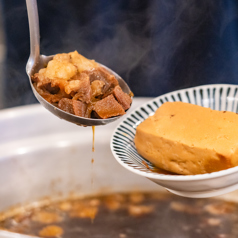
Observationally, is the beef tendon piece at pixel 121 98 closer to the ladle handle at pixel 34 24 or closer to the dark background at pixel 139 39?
the ladle handle at pixel 34 24

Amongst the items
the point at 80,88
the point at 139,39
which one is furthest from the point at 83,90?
the point at 139,39

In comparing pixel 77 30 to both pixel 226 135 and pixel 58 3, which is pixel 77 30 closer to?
pixel 58 3

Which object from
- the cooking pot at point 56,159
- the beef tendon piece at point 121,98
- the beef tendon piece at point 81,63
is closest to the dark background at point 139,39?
the cooking pot at point 56,159

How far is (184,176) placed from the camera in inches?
34.4

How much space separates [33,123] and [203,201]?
2.59 feet

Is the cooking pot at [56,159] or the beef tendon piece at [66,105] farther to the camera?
the cooking pot at [56,159]

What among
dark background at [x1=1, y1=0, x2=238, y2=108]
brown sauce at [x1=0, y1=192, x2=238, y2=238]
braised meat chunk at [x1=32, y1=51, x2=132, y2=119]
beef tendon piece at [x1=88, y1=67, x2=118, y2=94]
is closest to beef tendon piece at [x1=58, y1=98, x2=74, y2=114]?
braised meat chunk at [x1=32, y1=51, x2=132, y2=119]

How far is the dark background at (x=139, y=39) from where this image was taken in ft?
5.75

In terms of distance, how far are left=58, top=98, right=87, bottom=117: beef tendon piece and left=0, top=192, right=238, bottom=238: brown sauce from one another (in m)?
0.52

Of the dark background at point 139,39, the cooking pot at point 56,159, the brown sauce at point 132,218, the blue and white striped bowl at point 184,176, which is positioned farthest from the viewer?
the dark background at point 139,39

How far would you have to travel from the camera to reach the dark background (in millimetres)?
1752

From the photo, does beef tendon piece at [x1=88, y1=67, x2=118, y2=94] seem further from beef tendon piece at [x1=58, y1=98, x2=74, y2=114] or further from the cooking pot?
the cooking pot

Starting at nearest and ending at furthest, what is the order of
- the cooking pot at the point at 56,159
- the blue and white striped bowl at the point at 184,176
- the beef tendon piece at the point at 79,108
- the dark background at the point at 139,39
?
1. the blue and white striped bowl at the point at 184,176
2. the beef tendon piece at the point at 79,108
3. the cooking pot at the point at 56,159
4. the dark background at the point at 139,39

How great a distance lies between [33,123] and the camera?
5.05 feet
